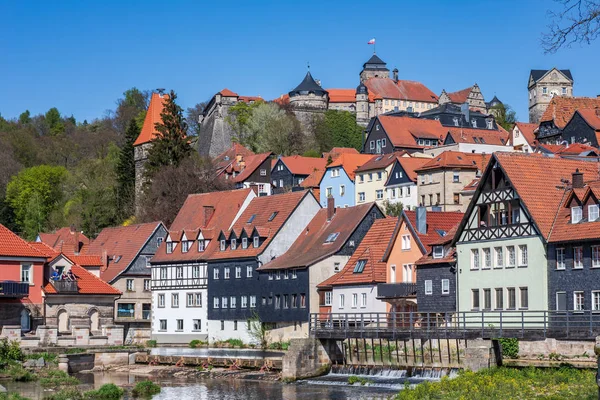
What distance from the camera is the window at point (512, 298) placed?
5291 cm

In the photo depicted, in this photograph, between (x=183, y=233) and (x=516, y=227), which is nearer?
(x=516, y=227)

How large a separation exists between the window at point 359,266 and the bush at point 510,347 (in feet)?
62.3

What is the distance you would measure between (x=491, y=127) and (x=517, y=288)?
93727 millimetres

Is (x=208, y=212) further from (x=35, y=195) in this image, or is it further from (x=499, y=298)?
(x=35, y=195)

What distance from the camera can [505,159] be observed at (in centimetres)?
5369

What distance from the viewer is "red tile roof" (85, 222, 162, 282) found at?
85250 millimetres

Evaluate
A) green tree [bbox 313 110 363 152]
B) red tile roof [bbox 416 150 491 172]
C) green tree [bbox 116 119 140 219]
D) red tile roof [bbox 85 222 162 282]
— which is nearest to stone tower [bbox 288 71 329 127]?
green tree [bbox 313 110 363 152]

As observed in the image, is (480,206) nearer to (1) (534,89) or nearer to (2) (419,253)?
(2) (419,253)

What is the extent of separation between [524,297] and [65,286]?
30.4 meters

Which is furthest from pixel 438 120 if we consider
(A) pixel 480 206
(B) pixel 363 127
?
(A) pixel 480 206

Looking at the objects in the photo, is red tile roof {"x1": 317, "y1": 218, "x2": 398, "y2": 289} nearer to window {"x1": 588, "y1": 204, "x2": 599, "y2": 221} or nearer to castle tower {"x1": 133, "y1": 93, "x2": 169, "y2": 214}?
window {"x1": 588, "y1": 204, "x2": 599, "y2": 221}

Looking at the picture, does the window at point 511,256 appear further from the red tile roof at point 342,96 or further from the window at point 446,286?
the red tile roof at point 342,96

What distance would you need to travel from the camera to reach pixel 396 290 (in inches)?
2375

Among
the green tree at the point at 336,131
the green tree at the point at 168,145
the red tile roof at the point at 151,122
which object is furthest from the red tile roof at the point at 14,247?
the green tree at the point at 336,131
